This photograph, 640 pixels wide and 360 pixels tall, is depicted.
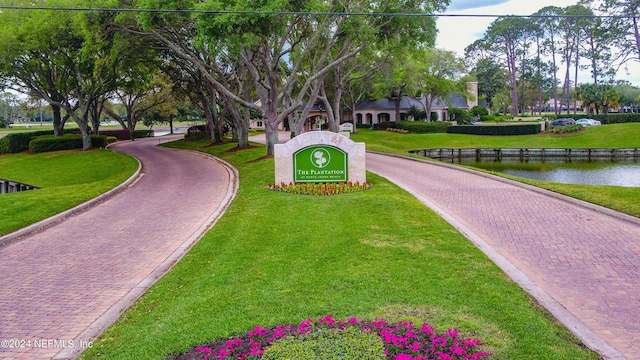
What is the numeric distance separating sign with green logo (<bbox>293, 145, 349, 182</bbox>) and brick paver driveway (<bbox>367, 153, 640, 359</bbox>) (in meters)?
2.50

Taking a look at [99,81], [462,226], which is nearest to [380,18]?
[462,226]

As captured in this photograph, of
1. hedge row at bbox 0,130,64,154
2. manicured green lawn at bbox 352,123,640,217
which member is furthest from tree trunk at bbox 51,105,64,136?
manicured green lawn at bbox 352,123,640,217

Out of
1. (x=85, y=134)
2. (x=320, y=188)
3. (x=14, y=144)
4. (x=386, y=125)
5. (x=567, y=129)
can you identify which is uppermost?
(x=386, y=125)

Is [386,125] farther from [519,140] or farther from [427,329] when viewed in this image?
[427,329]

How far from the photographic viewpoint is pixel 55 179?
83.1ft

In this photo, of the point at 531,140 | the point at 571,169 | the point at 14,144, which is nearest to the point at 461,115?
the point at 531,140

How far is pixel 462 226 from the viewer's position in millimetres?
11234

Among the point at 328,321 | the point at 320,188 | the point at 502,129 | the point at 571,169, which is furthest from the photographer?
the point at 502,129

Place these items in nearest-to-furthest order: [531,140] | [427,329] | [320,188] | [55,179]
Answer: [427,329], [320,188], [55,179], [531,140]

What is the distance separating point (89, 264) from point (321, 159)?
8868 millimetres

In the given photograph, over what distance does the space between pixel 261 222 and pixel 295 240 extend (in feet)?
6.58

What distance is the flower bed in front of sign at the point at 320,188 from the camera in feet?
51.2

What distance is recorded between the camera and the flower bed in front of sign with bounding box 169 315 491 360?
5125 mm

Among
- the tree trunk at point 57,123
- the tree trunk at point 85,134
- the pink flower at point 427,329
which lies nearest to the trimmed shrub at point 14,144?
the tree trunk at point 57,123
